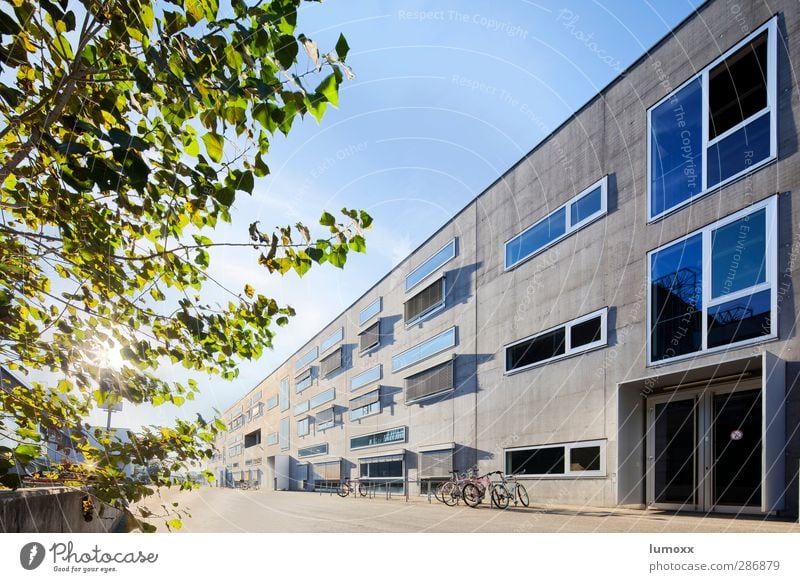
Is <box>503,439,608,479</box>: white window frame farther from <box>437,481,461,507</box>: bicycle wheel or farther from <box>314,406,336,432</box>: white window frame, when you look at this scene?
<box>314,406,336,432</box>: white window frame

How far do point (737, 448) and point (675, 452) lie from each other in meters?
1.39

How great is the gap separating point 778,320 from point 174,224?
769 centimetres

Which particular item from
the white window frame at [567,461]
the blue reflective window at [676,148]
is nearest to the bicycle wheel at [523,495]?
the white window frame at [567,461]

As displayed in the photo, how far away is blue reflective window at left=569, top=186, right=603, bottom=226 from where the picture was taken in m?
11.4

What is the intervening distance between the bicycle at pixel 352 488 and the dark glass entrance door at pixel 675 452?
12946 millimetres

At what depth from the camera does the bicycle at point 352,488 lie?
67.9 ft

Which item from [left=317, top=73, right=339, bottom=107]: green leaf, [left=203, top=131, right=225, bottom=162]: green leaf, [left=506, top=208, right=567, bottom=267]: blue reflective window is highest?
[left=506, top=208, right=567, bottom=267]: blue reflective window

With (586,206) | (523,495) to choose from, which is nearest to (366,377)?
(523,495)

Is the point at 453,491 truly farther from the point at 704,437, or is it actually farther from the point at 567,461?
the point at 704,437

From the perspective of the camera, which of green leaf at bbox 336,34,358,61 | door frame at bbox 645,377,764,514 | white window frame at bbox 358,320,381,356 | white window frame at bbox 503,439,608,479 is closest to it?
green leaf at bbox 336,34,358,61

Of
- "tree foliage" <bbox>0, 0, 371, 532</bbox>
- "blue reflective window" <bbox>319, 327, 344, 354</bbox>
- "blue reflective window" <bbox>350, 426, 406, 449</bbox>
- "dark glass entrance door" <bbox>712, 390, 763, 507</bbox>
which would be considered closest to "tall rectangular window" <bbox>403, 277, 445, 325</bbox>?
"blue reflective window" <bbox>350, 426, 406, 449</bbox>

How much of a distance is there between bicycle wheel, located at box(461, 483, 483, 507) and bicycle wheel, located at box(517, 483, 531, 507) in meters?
0.90

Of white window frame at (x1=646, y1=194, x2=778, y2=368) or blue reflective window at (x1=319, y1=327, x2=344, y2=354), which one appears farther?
blue reflective window at (x1=319, y1=327, x2=344, y2=354)
